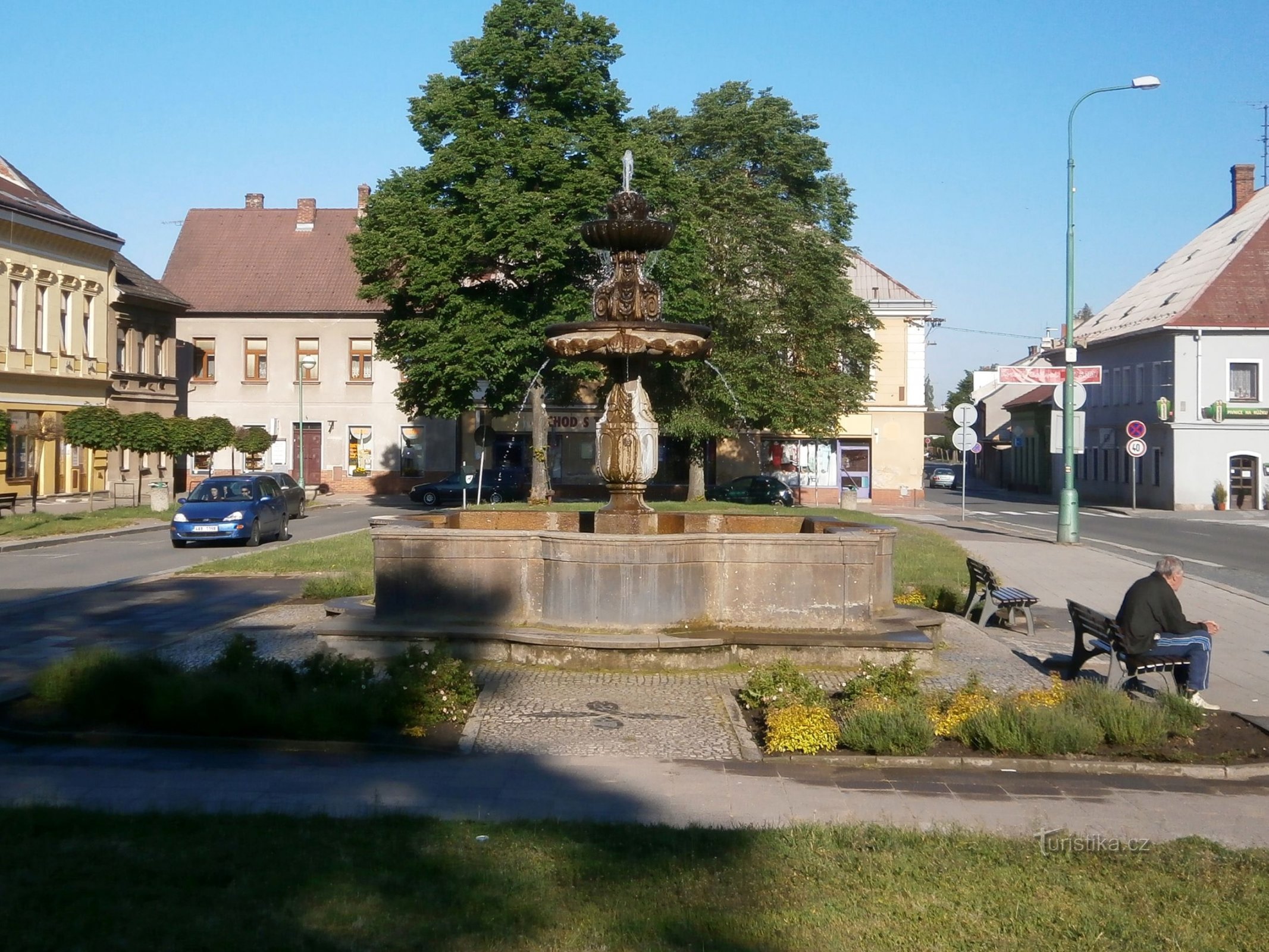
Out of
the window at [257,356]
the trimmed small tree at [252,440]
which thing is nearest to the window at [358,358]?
the window at [257,356]

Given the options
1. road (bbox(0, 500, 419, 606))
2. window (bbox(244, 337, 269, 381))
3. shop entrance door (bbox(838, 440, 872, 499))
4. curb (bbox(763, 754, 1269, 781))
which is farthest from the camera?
window (bbox(244, 337, 269, 381))

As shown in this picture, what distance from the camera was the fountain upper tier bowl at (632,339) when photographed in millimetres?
12734

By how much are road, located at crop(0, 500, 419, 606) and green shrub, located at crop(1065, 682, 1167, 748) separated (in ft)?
47.4

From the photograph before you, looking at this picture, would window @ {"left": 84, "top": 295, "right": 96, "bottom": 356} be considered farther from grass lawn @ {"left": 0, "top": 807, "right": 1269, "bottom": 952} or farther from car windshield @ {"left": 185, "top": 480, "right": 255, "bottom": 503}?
grass lawn @ {"left": 0, "top": 807, "right": 1269, "bottom": 952}

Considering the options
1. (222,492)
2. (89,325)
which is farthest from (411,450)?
(222,492)

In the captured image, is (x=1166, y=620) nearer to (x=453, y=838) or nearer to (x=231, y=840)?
(x=453, y=838)

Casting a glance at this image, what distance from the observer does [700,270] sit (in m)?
38.5

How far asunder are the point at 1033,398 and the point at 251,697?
73683 millimetres

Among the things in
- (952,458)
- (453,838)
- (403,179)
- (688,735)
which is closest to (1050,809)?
(688,735)

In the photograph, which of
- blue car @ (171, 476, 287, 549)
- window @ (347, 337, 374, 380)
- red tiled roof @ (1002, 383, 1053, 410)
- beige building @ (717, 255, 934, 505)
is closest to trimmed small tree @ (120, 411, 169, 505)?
blue car @ (171, 476, 287, 549)

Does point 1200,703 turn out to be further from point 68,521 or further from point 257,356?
point 257,356

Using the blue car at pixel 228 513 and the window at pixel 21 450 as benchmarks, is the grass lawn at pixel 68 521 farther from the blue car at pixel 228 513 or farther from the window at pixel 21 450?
the blue car at pixel 228 513

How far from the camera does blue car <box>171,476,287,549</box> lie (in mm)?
26984

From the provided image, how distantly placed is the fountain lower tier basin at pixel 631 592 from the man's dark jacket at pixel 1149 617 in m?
1.81
